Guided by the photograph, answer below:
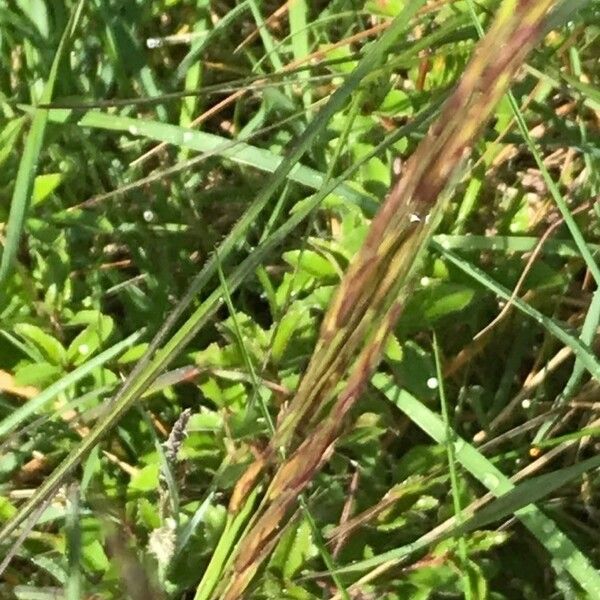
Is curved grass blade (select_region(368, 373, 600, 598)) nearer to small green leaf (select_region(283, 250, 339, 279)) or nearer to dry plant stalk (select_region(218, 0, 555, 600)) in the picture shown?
small green leaf (select_region(283, 250, 339, 279))

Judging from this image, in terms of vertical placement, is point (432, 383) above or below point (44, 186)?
below

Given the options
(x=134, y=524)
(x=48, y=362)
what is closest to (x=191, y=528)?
(x=134, y=524)

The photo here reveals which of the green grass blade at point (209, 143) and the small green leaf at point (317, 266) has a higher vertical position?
the green grass blade at point (209, 143)

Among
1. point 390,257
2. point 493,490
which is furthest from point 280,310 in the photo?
point 390,257

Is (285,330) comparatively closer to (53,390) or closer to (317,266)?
(317,266)

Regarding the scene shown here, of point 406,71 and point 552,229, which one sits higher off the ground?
point 406,71

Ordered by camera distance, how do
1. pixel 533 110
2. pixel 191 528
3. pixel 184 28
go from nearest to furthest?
pixel 191 528 < pixel 533 110 < pixel 184 28

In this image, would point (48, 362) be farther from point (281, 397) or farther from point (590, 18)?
point (590, 18)

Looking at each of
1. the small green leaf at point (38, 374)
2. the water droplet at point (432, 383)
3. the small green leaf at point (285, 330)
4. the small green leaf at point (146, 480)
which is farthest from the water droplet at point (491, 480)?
the small green leaf at point (38, 374)

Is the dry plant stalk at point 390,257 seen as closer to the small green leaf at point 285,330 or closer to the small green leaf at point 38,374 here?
the small green leaf at point 285,330
